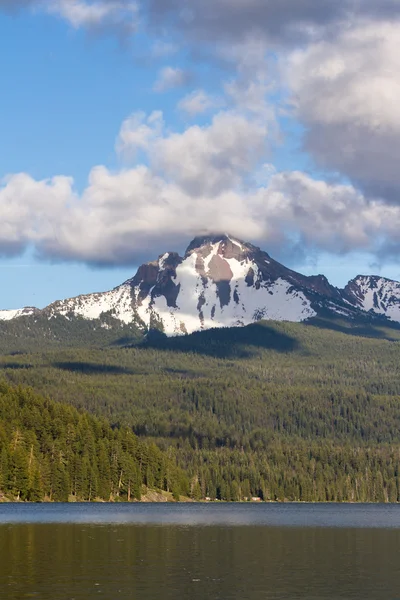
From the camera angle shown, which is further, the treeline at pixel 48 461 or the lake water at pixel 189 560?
the treeline at pixel 48 461

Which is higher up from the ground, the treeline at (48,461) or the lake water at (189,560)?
the treeline at (48,461)

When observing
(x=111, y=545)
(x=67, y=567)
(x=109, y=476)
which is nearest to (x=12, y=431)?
(x=109, y=476)

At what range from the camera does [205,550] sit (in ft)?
319

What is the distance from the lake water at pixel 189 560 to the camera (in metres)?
69.4

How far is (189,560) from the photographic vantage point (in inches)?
3450

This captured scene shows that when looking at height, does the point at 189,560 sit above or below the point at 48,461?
below

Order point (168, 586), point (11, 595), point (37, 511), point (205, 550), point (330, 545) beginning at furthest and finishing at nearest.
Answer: point (37, 511) < point (330, 545) < point (205, 550) < point (168, 586) < point (11, 595)

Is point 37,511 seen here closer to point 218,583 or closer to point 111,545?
point 111,545

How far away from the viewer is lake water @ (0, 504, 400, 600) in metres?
69.4

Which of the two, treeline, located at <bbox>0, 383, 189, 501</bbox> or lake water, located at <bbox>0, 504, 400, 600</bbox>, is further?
treeline, located at <bbox>0, 383, 189, 501</bbox>

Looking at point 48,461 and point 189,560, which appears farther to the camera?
point 48,461

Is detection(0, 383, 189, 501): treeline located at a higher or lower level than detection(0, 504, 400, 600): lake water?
higher

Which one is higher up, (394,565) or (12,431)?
(12,431)

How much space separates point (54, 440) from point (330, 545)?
95.8m
